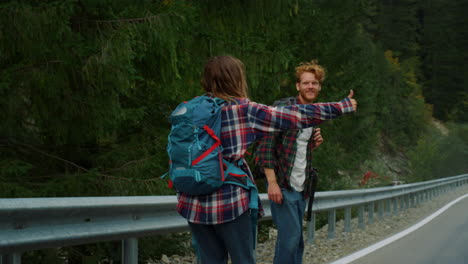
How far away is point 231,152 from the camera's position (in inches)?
145

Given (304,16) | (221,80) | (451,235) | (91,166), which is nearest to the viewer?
(221,80)

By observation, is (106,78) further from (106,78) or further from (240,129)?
(240,129)

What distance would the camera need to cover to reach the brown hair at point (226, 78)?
12.3ft

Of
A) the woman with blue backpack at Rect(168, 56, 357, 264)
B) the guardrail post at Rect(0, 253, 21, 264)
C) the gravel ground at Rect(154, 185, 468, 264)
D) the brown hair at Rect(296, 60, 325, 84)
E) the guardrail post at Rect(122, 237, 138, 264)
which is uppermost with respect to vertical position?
the brown hair at Rect(296, 60, 325, 84)

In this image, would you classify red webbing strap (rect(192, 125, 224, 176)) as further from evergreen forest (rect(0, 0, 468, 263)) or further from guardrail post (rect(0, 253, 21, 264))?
evergreen forest (rect(0, 0, 468, 263))

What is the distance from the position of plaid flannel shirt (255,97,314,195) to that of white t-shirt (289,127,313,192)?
3 centimetres

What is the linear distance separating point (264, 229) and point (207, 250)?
8600mm

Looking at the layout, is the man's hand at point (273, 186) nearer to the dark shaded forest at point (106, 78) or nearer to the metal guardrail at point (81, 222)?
the metal guardrail at point (81, 222)

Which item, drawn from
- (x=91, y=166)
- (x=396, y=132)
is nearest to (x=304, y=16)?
(x=91, y=166)

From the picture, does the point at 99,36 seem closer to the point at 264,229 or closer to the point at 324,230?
the point at 264,229

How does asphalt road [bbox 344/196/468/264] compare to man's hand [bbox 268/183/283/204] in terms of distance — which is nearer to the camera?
man's hand [bbox 268/183/283/204]

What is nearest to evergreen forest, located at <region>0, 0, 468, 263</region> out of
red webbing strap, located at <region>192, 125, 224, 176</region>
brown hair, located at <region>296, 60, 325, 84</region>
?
brown hair, located at <region>296, 60, 325, 84</region>

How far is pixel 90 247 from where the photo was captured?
845 cm

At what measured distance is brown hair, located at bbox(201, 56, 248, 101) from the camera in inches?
148
